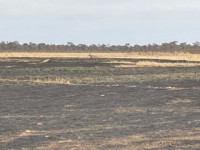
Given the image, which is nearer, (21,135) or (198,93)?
(21,135)

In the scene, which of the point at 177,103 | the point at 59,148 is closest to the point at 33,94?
the point at 177,103

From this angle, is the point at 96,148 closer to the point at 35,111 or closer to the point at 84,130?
the point at 84,130

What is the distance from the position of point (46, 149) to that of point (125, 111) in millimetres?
5822

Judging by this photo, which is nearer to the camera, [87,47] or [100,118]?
[100,118]

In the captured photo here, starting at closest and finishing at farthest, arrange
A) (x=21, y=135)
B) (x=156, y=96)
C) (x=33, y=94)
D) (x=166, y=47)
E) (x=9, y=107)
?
(x=21, y=135), (x=9, y=107), (x=156, y=96), (x=33, y=94), (x=166, y=47)

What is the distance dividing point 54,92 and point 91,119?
779 centimetres

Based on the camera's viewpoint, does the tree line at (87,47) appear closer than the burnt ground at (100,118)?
No

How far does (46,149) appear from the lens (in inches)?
350

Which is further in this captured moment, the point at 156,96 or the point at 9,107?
the point at 156,96

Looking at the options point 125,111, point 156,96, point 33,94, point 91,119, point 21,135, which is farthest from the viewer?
point 33,94

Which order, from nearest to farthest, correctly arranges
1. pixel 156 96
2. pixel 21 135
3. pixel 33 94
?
1. pixel 21 135
2. pixel 156 96
3. pixel 33 94

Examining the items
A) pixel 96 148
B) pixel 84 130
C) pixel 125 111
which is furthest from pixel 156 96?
pixel 96 148

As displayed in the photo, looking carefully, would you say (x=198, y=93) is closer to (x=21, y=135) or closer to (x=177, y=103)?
(x=177, y=103)

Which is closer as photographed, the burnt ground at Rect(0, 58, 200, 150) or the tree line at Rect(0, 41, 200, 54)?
the burnt ground at Rect(0, 58, 200, 150)
